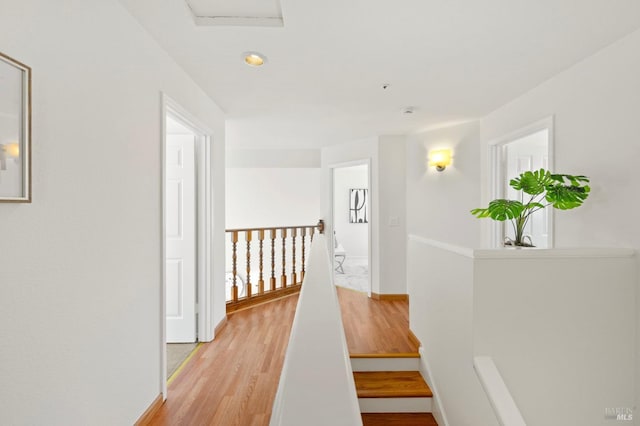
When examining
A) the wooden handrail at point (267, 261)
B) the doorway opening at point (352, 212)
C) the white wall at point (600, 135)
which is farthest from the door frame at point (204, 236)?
the doorway opening at point (352, 212)

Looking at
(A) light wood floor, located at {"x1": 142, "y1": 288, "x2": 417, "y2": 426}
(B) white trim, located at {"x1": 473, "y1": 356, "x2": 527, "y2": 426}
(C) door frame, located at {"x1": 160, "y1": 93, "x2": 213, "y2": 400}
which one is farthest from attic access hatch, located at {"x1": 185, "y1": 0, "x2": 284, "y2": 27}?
(A) light wood floor, located at {"x1": 142, "y1": 288, "x2": 417, "y2": 426}

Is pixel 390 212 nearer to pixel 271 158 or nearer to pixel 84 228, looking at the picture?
pixel 271 158

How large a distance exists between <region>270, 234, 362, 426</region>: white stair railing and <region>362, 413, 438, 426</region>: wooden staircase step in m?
1.92

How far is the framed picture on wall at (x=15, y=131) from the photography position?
96cm

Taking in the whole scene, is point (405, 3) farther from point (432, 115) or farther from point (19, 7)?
point (432, 115)

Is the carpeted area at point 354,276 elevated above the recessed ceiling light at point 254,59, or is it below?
below

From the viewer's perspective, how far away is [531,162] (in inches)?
143

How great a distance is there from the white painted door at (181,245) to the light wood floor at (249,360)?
35 cm

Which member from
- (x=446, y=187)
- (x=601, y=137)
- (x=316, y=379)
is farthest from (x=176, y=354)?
(x=601, y=137)

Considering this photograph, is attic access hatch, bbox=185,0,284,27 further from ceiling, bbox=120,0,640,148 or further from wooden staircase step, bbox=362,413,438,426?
wooden staircase step, bbox=362,413,438,426

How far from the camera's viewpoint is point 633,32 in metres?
1.79

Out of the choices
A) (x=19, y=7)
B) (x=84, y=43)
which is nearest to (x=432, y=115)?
(x=84, y=43)

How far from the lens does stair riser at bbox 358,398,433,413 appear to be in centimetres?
230

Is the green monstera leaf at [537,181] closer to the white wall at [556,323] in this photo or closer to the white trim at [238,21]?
the white wall at [556,323]
